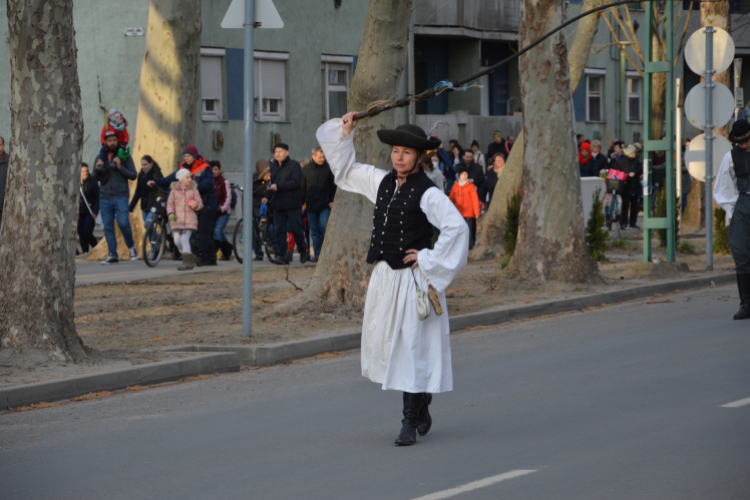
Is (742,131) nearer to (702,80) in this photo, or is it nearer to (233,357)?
(233,357)

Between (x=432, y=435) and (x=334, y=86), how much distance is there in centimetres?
2537

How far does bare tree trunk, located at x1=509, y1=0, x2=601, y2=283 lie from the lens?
14852mm

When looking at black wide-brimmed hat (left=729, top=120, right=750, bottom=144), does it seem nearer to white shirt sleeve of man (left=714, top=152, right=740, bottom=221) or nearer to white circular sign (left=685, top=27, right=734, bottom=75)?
white shirt sleeve of man (left=714, top=152, right=740, bottom=221)

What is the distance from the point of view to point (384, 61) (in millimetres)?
12062

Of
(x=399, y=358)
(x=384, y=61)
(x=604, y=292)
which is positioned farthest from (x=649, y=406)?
(x=604, y=292)

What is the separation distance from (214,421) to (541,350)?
394 centimetres

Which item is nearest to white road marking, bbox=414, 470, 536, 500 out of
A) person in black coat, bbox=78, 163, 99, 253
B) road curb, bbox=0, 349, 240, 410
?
road curb, bbox=0, 349, 240, 410

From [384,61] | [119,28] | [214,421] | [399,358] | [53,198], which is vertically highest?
[119,28]

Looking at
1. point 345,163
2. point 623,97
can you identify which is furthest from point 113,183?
point 623,97

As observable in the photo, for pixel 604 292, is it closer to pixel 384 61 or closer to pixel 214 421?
pixel 384 61

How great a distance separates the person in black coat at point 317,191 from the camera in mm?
18094

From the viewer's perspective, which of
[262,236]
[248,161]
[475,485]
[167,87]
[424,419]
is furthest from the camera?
[167,87]

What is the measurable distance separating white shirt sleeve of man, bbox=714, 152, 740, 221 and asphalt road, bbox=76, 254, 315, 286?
7.95 metres

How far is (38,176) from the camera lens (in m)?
9.05
